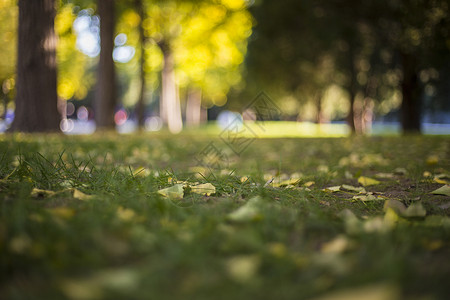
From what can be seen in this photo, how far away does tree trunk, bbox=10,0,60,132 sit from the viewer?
6.07 meters

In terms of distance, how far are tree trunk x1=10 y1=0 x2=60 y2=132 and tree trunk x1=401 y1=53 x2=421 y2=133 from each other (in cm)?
1045

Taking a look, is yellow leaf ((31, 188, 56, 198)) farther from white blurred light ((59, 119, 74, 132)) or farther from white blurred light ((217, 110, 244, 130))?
white blurred light ((59, 119, 74, 132))

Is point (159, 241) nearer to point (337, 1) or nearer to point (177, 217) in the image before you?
point (177, 217)

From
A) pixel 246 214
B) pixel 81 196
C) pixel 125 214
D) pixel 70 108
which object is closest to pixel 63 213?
pixel 125 214

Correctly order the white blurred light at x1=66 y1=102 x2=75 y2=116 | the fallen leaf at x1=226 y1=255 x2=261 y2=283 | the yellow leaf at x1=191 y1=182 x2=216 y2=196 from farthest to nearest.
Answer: the white blurred light at x1=66 y1=102 x2=75 y2=116 < the yellow leaf at x1=191 y1=182 x2=216 y2=196 < the fallen leaf at x1=226 y1=255 x2=261 y2=283

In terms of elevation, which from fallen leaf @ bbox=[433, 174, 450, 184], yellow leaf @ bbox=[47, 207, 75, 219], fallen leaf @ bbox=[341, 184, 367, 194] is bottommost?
fallen leaf @ bbox=[433, 174, 450, 184]

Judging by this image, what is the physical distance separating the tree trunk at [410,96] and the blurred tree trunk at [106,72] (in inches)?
371

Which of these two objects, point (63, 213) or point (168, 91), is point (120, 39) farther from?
point (63, 213)

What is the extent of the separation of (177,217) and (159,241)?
29 cm

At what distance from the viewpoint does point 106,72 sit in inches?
373

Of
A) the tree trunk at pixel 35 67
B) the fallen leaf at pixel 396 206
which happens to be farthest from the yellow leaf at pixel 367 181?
the tree trunk at pixel 35 67

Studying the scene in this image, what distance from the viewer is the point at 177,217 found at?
1309mm

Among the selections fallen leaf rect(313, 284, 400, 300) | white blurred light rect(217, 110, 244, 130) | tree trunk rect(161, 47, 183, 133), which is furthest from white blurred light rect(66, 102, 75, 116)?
fallen leaf rect(313, 284, 400, 300)

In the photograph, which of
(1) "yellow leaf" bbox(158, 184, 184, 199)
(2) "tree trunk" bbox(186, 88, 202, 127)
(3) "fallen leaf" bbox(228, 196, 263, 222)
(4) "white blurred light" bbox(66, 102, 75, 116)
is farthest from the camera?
(4) "white blurred light" bbox(66, 102, 75, 116)
